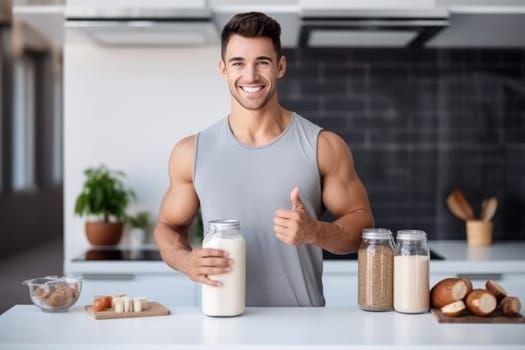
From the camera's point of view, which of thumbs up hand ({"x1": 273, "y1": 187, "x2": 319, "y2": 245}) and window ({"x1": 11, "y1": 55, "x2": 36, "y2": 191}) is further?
window ({"x1": 11, "y1": 55, "x2": 36, "y2": 191})

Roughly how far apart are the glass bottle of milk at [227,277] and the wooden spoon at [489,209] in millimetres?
2116

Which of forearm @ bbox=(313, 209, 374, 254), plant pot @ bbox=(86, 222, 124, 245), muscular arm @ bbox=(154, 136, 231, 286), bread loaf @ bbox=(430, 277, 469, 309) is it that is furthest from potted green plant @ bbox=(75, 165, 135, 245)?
bread loaf @ bbox=(430, 277, 469, 309)

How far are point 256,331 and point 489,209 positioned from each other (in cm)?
224

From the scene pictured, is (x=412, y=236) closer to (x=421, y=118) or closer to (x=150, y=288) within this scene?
(x=150, y=288)

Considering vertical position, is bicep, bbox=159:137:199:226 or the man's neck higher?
the man's neck

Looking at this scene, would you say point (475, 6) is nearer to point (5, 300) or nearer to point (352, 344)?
point (352, 344)

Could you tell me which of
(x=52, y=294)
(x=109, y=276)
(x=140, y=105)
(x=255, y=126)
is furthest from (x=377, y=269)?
(x=140, y=105)

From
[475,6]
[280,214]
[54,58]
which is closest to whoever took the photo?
[280,214]

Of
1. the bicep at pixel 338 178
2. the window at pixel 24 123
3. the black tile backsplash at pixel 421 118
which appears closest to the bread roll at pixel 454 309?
the bicep at pixel 338 178

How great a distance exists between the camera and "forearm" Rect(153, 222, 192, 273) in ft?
6.56

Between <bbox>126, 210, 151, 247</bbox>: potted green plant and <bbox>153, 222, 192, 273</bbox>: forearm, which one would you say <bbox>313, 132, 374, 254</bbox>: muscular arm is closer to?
<bbox>153, 222, 192, 273</bbox>: forearm

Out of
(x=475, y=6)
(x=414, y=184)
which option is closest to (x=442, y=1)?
(x=475, y=6)

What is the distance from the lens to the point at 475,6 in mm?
3113

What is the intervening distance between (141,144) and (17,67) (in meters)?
5.81
